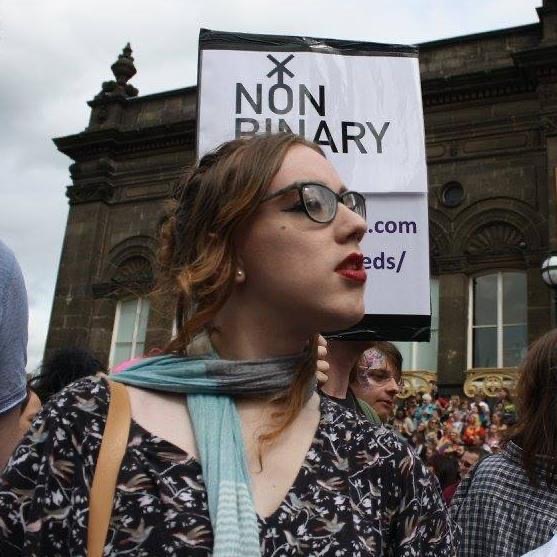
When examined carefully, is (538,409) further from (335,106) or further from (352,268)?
(335,106)

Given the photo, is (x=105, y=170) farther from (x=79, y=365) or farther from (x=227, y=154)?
(x=227, y=154)

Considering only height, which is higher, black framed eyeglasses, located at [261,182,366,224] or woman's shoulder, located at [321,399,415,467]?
black framed eyeglasses, located at [261,182,366,224]

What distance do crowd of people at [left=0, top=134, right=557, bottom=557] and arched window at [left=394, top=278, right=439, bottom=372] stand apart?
13.8 m

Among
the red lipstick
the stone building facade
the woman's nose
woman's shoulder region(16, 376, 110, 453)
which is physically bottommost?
woman's shoulder region(16, 376, 110, 453)

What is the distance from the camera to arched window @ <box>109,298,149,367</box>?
61.1 feet

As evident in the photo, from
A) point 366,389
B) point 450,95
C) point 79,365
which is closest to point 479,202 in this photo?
point 450,95

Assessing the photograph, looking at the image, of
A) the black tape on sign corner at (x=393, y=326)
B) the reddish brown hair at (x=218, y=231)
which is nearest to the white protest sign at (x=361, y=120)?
the black tape on sign corner at (x=393, y=326)

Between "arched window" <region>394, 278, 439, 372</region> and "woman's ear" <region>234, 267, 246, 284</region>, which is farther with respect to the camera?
"arched window" <region>394, 278, 439, 372</region>

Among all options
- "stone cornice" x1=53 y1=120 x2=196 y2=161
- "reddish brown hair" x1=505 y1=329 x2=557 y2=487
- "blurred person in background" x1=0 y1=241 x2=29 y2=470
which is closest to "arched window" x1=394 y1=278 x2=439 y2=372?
"stone cornice" x1=53 y1=120 x2=196 y2=161

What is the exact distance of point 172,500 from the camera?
4.63 ft

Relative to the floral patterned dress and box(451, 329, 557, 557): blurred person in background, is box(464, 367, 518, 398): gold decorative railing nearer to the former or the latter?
box(451, 329, 557, 557): blurred person in background

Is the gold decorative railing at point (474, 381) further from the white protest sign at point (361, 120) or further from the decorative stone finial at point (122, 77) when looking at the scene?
the decorative stone finial at point (122, 77)

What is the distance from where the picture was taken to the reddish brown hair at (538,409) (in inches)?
108

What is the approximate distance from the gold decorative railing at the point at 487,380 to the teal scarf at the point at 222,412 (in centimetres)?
1318
